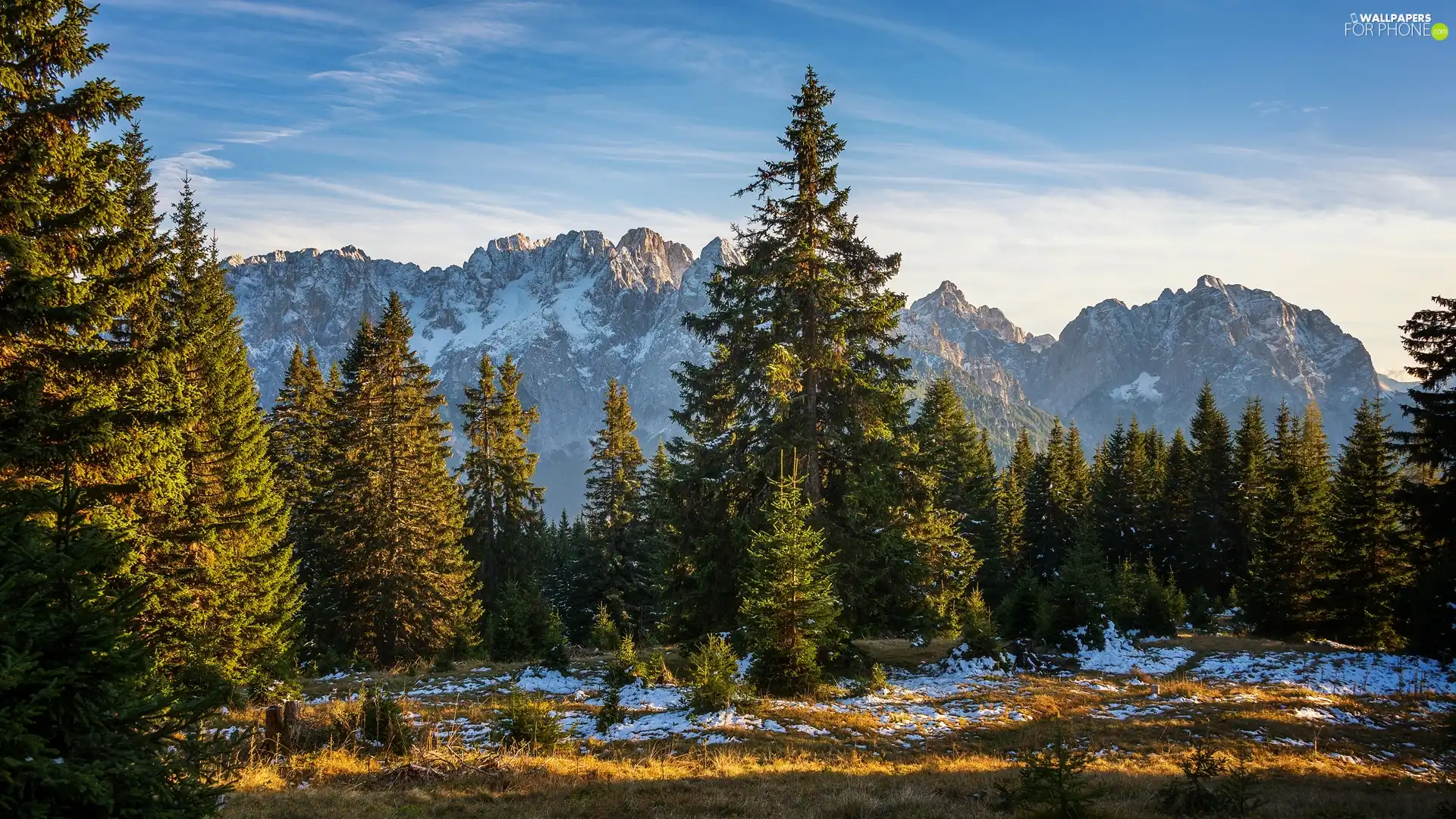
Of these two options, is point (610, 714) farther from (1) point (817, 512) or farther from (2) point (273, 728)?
(1) point (817, 512)

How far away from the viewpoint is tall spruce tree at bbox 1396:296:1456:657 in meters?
22.1

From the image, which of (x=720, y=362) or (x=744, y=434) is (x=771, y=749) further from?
(x=720, y=362)

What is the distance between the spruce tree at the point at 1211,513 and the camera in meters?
48.7

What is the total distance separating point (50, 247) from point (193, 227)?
11.6 metres

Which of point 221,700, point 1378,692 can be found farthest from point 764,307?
point 1378,692

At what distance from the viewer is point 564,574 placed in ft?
177

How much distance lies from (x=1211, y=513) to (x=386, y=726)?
55260mm

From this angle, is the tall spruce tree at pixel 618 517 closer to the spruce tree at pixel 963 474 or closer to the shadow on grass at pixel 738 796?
the spruce tree at pixel 963 474

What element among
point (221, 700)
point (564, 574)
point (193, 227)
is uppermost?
point (193, 227)

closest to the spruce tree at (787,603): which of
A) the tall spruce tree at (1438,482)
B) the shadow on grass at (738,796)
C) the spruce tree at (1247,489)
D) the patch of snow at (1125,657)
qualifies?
the shadow on grass at (738,796)

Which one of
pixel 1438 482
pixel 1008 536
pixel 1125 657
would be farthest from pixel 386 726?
pixel 1008 536

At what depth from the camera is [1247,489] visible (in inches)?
1864

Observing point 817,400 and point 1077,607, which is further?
point 1077,607

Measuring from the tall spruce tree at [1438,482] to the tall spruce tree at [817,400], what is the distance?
17329 millimetres
